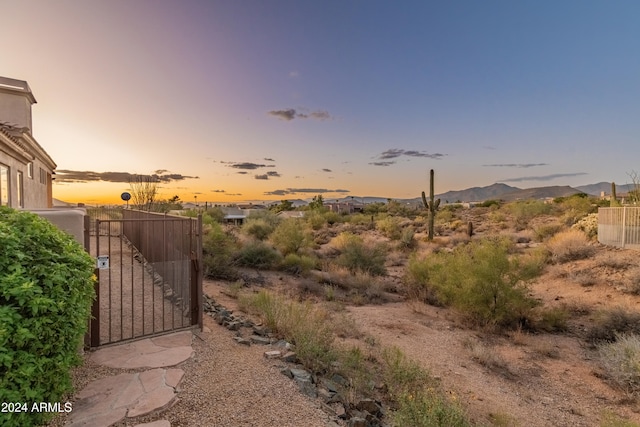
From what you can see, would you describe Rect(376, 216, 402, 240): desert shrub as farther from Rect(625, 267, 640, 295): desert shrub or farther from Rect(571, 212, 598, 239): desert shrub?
Rect(625, 267, 640, 295): desert shrub

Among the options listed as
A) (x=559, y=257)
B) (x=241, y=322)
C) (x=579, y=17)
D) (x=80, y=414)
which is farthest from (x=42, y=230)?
(x=559, y=257)

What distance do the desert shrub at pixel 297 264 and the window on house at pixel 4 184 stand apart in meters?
9.15

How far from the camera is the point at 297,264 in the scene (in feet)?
45.6

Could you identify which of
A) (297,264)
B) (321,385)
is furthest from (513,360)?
(297,264)

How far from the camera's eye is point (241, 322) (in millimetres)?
6531

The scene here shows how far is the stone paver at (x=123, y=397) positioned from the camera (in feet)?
10.7

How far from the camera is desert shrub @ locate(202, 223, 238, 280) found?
11.7 meters

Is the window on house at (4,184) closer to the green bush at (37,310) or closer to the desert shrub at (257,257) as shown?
the desert shrub at (257,257)

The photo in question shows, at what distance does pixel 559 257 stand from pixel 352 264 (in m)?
9.05

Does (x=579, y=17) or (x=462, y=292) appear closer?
(x=462, y=292)

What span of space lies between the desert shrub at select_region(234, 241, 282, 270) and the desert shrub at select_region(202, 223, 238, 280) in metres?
0.50

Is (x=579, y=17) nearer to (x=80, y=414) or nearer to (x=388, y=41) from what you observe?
(x=388, y=41)

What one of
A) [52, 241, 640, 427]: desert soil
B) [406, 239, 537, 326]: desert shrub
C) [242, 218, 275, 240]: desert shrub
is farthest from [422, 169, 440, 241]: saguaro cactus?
[406, 239, 537, 326]: desert shrub

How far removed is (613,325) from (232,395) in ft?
29.5
